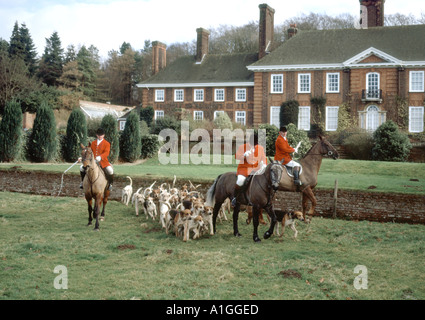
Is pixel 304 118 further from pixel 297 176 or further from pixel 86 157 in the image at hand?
pixel 86 157

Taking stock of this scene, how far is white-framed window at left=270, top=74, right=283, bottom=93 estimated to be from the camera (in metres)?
39.1

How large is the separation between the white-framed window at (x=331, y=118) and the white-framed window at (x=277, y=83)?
4.80m

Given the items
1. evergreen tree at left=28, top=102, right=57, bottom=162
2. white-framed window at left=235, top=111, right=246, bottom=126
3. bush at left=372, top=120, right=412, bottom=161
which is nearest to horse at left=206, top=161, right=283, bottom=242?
bush at left=372, top=120, right=412, bottom=161

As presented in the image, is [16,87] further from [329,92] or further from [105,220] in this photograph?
[105,220]

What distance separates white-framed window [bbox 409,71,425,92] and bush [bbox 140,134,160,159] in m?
22.1

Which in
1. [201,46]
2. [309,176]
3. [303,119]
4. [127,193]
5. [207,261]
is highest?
[201,46]

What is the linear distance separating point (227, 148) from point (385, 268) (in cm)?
2069

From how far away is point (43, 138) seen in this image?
24.8 meters

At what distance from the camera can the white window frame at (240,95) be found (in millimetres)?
42219

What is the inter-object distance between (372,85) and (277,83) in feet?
27.5

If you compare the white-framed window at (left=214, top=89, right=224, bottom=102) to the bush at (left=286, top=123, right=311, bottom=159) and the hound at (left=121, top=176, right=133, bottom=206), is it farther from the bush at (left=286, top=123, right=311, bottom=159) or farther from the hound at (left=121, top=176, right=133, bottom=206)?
the hound at (left=121, top=176, right=133, bottom=206)

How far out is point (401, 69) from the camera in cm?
3512

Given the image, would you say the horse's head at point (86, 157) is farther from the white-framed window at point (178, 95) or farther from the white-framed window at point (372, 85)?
the white-framed window at point (178, 95)

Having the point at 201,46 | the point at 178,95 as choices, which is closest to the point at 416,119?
the point at 178,95
